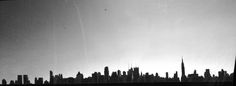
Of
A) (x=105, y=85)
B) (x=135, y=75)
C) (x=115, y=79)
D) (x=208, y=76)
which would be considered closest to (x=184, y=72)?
(x=208, y=76)

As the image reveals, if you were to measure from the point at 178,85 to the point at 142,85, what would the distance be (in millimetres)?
3549

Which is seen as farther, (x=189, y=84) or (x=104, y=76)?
(x=104, y=76)

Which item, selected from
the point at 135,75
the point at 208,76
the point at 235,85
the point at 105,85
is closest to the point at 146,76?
the point at 135,75

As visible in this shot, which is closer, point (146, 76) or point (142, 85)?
point (142, 85)

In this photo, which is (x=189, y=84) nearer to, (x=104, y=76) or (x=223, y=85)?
(x=223, y=85)

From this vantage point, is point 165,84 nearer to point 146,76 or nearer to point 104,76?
point 104,76

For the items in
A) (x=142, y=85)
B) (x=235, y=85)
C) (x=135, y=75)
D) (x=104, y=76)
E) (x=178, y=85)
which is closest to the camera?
(x=235, y=85)

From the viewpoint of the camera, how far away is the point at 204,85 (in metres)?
25.1

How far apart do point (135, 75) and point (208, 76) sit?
2728 centimetres

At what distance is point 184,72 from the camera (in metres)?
115

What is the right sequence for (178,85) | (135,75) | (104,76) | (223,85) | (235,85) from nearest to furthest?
(235,85) → (223,85) → (178,85) → (104,76) → (135,75)

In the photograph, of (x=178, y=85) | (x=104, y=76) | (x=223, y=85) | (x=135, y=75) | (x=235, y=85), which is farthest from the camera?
(x=135, y=75)

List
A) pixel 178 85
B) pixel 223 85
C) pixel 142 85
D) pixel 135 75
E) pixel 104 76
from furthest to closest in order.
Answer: pixel 135 75 < pixel 104 76 < pixel 142 85 < pixel 178 85 < pixel 223 85

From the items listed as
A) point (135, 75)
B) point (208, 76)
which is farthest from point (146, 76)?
point (208, 76)
